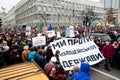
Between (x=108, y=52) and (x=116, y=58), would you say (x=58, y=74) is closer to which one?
(x=108, y=52)

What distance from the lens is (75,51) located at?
32.1ft

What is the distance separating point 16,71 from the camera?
5.45m

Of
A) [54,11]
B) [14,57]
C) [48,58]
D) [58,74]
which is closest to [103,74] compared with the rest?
[48,58]

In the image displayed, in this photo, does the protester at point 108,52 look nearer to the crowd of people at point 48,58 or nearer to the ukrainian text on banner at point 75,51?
the crowd of people at point 48,58

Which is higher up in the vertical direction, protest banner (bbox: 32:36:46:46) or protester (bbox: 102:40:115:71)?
protest banner (bbox: 32:36:46:46)

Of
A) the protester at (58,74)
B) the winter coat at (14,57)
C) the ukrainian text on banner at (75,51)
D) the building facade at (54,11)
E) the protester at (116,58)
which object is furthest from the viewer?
the building facade at (54,11)

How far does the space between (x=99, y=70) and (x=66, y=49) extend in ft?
8.46

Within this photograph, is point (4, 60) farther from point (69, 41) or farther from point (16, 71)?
point (16, 71)

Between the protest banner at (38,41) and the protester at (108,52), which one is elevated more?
the protest banner at (38,41)

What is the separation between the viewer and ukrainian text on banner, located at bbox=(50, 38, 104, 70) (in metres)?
9.16

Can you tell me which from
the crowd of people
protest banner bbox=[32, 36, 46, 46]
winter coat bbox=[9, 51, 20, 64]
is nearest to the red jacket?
the crowd of people

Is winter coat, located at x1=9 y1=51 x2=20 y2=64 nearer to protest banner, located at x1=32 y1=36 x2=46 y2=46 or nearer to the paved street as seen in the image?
protest banner, located at x1=32 y1=36 x2=46 y2=46

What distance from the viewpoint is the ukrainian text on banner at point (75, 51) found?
916 centimetres

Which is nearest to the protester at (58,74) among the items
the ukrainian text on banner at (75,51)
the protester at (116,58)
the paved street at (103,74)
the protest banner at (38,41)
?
the ukrainian text on banner at (75,51)
